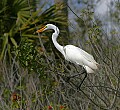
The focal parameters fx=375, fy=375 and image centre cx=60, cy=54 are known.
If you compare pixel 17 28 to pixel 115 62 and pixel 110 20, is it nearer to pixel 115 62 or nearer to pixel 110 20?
pixel 110 20

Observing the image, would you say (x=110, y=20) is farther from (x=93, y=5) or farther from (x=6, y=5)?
(x=6, y=5)

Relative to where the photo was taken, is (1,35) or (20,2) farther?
(20,2)

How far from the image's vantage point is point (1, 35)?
300 inches

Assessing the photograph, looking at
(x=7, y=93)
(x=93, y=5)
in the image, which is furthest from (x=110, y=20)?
(x=7, y=93)

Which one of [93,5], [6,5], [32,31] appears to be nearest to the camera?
[93,5]

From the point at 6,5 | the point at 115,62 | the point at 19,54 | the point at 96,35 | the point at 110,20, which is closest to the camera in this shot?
the point at 96,35

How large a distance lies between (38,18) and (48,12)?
373 millimetres

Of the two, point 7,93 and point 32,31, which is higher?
point 32,31

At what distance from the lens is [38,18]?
301 inches

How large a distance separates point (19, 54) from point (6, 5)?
4966 mm

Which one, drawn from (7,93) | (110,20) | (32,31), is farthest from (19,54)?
(32,31)

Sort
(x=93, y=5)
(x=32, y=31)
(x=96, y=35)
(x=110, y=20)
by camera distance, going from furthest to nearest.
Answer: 1. (x=32, y=31)
2. (x=110, y=20)
3. (x=93, y=5)
4. (x=96, y=35)

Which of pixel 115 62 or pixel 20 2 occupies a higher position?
pixel 20 2

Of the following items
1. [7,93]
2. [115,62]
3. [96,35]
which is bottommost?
[7,93]
